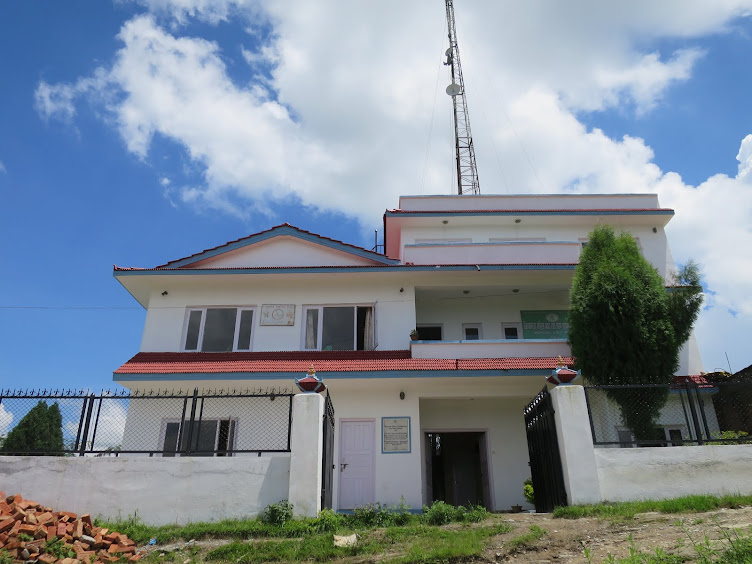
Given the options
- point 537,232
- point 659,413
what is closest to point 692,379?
Answer: point 659,413

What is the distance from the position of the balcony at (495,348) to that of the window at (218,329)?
5.11 metres

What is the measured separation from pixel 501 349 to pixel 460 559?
948cm

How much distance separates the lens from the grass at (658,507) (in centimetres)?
905

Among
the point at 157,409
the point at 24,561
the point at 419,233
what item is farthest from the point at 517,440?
the point at 24,561

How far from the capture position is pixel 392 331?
55.8 feet

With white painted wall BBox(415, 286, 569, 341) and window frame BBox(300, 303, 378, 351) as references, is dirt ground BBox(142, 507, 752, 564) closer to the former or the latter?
window frame BBox(300, 303, 378, 351)

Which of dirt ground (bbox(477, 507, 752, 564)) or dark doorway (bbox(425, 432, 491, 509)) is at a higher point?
dark doorway (bbox(425, 432, 491, 509))

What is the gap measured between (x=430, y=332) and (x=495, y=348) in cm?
300

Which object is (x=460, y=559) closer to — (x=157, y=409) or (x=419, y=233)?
(x=157, y=409)

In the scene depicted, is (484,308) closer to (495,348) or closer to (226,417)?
(495,348)

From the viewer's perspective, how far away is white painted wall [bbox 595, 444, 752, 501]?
997 cm

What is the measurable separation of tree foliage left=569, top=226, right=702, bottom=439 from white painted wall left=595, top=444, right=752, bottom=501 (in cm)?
250

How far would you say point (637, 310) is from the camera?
1358 centimetres

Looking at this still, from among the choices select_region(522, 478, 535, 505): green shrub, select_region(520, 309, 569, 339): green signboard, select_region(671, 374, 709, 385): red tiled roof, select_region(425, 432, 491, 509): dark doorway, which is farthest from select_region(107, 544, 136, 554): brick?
select_region(425, 432, 491, 509): dark doorway
